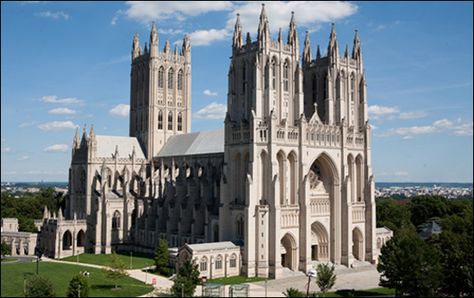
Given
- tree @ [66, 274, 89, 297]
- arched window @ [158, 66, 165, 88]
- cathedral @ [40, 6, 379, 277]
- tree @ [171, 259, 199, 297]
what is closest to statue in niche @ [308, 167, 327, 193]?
cathedral @ [40, 6, 379, 277]

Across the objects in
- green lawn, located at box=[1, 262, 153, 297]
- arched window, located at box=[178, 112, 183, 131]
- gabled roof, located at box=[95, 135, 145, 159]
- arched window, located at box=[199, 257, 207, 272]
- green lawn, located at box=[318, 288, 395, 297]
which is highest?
arched window, located at box=[178, 112, 183, 131]

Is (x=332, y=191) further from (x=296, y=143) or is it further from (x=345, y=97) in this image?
(x=345, y=97)

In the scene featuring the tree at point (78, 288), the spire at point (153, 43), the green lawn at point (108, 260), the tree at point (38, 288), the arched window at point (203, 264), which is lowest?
the green lawn at point (108, 260)

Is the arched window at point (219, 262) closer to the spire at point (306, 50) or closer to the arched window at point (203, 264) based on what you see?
the arched window at point (203, 264)

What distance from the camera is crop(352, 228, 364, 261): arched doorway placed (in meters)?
80.3

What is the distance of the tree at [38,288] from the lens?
38.2 metres

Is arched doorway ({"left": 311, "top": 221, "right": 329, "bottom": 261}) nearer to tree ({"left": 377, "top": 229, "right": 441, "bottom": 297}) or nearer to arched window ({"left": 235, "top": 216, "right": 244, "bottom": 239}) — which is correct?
arched window ({"left": 235, "top": 216, "right": 244, "bottom": 239})

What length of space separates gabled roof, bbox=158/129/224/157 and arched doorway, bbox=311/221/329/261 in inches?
824

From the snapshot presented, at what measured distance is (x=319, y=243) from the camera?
77375 mm

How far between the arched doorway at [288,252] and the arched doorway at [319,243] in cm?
551

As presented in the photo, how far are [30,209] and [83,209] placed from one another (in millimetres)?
34514

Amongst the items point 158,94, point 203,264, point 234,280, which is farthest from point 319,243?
point 158,94

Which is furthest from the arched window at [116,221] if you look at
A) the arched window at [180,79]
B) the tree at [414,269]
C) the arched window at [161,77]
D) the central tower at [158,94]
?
the tree at [414,269]

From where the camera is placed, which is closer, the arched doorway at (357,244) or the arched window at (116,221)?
the arched doorway at (357,244)
